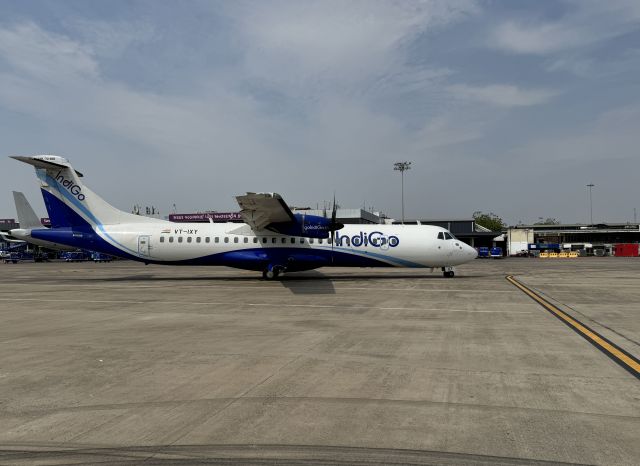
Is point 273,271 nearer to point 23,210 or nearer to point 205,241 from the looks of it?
point 205,241

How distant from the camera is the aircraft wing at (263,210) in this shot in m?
20.3

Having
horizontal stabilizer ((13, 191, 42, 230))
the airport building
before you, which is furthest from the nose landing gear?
the airport building

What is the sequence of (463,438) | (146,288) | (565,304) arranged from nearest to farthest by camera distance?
(463,438), (565,304), (146,288)

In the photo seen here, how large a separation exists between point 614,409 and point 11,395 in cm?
737

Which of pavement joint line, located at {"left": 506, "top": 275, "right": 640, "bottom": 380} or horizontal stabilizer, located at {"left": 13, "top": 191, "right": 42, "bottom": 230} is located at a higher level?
horizontal stabilizer, located at {"left": 13, "top": 191, "right": 42, "bottom": 230}

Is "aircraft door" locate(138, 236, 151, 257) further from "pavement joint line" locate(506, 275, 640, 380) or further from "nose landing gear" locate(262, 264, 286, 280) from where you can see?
"pavement joint line" locate(506, 275, 640, 380)

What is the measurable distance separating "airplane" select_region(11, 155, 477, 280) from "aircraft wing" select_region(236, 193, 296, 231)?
0.85 meters

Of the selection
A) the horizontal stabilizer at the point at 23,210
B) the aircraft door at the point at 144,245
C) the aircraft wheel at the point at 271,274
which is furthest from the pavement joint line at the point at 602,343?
the horizontal stabilizer at the point at 23,210

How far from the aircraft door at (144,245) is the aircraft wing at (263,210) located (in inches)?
232

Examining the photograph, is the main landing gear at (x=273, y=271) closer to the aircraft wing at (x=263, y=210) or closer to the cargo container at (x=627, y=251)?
the aircraft wing at (x=263, y=210)

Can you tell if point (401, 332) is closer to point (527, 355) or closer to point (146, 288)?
point (527, 355)

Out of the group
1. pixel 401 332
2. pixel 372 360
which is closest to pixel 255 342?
pixel 372 360

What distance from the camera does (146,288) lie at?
21.0 meters

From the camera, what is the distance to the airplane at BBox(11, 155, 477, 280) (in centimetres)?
2448
